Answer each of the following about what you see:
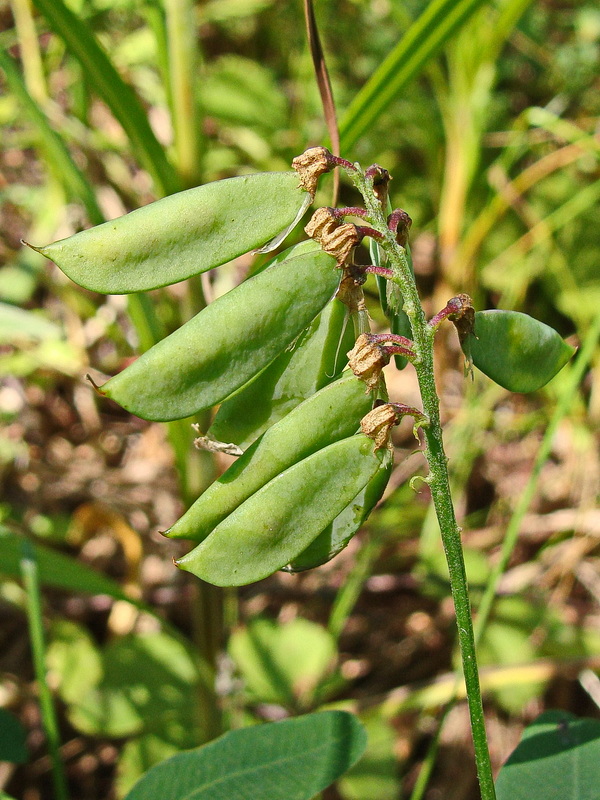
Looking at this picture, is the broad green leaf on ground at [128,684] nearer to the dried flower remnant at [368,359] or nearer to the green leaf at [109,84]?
the green leaf at [109,84]

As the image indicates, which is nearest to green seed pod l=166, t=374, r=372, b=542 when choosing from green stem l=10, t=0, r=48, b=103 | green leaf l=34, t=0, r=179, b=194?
green leaf l=34, t=0, r=179, b=194

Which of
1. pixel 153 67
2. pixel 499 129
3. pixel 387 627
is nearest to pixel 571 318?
pixel 499 129

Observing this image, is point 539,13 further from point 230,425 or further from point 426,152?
point 230,425

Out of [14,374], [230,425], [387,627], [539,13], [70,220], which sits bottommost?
[387,627]

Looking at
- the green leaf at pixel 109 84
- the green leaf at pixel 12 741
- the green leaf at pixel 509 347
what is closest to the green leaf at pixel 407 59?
the green leaf at pixel 109 84

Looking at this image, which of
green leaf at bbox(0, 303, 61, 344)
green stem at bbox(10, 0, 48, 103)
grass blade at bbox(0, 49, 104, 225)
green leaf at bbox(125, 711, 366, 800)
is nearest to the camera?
green leaf at bbox(125, 711, 366, 800)

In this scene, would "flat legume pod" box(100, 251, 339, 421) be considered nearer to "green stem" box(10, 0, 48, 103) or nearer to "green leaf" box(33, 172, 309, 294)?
"green leaf" box(33, 172, 309, 294)

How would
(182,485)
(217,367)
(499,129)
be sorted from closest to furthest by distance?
(217,367) < (182,485) < (499,129)
